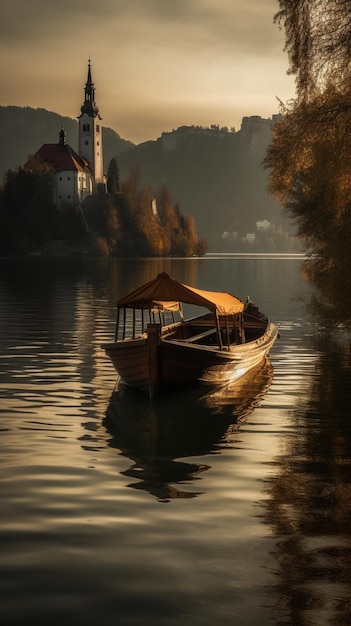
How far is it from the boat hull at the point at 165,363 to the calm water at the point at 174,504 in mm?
523

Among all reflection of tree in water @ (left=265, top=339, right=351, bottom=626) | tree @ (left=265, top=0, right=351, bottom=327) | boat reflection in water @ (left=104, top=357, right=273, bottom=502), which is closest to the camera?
reflection of tree in water @ (left=265, top=339, right=351, bottom=626)

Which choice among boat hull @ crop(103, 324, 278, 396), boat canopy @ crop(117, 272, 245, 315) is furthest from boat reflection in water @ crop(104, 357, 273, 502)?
boat canopy @ crop(117, 272, 245, 315)

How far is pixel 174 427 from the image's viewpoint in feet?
63.9

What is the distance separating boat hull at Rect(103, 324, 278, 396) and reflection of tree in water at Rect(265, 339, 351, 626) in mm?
3659

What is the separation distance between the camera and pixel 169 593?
30.6ft

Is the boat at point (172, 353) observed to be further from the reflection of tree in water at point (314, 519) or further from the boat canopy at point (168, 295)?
the reflection of tree in water at point (314, 519)

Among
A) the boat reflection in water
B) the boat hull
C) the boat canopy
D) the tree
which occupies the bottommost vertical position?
the boat reflection in water

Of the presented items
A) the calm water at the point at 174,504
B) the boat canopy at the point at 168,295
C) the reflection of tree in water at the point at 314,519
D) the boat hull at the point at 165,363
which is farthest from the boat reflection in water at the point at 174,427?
the boat canopy at the point at 168,295

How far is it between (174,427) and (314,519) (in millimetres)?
7673

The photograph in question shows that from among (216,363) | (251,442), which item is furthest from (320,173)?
(251,442)

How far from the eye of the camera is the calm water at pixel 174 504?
9.15m

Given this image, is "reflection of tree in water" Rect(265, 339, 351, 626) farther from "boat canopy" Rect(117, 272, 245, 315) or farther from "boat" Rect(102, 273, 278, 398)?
"boat canopy" Rect(117, 272, 245, 315)

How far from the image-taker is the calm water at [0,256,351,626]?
9.15 meters

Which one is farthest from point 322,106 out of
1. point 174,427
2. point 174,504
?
point 174,504
